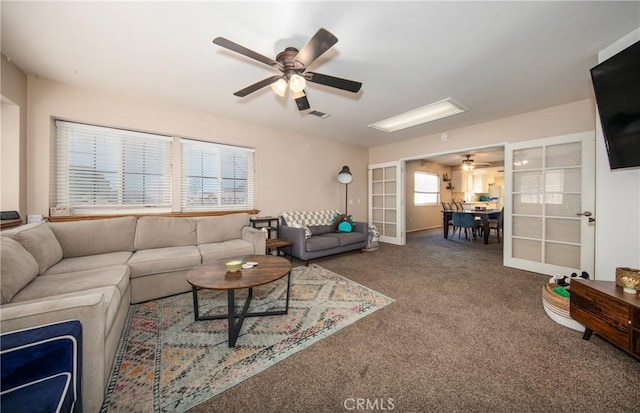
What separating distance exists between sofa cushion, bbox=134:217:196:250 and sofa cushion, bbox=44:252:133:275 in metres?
0.27

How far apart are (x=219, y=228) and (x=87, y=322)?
7.43 feet

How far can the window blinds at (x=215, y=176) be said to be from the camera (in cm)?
361

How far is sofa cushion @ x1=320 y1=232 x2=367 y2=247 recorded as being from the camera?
4.09 m

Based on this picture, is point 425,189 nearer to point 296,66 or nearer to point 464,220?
point 464,220

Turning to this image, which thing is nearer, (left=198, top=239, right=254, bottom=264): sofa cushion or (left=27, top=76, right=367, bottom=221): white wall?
(left=27, top=76, right=367, bottom=221): white wall

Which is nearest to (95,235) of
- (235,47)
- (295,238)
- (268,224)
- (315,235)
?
(268,224)

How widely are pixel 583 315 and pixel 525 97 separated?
2.79m

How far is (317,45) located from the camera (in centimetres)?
155

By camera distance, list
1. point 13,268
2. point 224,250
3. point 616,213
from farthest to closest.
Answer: point 224,250, point 616,213, point 13,268

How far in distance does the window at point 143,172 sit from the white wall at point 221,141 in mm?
130

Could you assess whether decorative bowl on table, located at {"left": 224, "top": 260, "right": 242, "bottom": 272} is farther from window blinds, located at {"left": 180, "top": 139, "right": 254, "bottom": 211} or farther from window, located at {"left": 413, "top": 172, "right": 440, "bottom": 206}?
window, located at {"left": 413, "top": 172, "right": 440, "bottom": 206}

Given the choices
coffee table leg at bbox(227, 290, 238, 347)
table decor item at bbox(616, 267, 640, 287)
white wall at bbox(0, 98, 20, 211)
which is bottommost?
coffee table leg at bbox(227, 290, 238, 347)

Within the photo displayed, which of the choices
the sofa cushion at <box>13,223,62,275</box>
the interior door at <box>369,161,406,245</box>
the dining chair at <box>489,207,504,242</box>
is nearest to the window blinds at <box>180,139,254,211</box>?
the sofa cushion at <box>13,223,62,275</box>

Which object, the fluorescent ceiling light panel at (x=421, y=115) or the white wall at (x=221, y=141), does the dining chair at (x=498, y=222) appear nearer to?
the white wall at (x=221, y=141)
